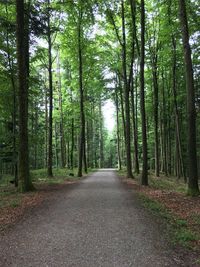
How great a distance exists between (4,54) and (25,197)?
8.28 metres

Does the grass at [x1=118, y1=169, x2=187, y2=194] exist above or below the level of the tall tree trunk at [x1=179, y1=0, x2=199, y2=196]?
below

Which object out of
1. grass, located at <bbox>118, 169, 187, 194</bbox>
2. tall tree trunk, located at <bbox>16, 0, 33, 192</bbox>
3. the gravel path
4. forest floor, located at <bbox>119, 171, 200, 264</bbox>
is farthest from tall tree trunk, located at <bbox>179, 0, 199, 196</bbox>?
tall tree trunk, located at <bbox>16, 0, 33, 192</bbox>

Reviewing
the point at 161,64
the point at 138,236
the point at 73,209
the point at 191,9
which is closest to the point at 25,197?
the point at 73,209

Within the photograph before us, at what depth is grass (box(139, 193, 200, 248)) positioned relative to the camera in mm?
6707

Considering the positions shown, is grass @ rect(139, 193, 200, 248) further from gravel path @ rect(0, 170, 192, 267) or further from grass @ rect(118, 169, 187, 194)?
grass @ rect(118, 169, 187, 194)

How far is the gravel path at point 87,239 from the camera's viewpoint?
5426 millimetres

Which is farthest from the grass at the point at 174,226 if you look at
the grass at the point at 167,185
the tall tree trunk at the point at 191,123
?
the grass at the point at 167,185

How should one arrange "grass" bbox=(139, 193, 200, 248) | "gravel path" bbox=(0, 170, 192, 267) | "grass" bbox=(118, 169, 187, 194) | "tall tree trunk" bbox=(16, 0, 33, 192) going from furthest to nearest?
1. "grass" bbox=(118, 169, 187, 194)
2. "tall tree trunk" bbox=(16, 0, 33, 192)
3. "grass" bbox=(139, 193, 200, 248)
4. "gravel path" bbox=(0, 170, 192, 267)

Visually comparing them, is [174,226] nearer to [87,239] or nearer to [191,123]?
[87,239]

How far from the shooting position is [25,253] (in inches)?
229

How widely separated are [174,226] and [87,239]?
2.46m

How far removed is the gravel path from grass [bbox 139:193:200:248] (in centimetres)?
29

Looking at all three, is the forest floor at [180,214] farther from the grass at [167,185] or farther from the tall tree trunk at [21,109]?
the tall tree trunk at [21,109]

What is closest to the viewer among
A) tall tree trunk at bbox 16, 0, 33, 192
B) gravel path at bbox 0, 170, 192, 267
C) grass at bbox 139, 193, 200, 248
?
gravel path at bbox 0, 170, 192, 267
